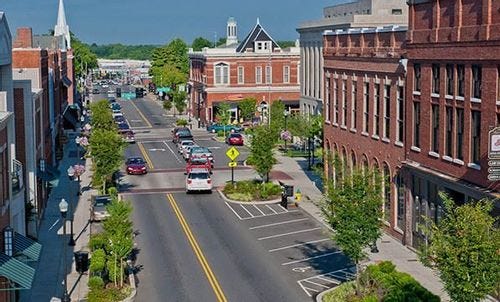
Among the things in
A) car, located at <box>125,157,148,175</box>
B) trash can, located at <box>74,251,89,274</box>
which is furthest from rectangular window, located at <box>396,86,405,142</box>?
car, located at <box>125,157,148,175</box>

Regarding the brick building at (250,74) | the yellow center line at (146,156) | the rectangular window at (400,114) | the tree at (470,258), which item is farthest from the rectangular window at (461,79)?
the brick building at (250,74)

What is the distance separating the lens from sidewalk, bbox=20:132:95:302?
1344 inches

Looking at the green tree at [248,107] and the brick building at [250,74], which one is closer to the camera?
the green tree at [248,107]

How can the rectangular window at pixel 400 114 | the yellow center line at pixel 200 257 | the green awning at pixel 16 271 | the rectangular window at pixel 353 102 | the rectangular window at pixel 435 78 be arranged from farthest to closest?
the rectangular window at pixel 353 102
the rectangular window at pixel 400 114
the rectangular window at pixel 435 78
the yellow center line at pixel 200 257
the green awning at pixel 16 271

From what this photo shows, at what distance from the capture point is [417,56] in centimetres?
4022

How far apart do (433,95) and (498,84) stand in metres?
6.17

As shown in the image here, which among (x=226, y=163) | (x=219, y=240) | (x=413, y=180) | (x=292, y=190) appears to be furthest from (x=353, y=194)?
(x=226, y=163)

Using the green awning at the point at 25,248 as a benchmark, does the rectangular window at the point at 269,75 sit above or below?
above

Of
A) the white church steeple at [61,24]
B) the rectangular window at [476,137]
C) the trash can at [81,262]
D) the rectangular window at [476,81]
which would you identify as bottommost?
the trash can at [81,262]

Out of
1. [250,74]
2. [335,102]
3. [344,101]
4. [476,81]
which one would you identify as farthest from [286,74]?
[476,81]

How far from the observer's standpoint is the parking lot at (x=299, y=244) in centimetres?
3609

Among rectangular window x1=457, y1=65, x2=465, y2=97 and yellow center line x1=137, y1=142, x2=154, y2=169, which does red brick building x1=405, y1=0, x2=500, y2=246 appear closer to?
rectangular window x1=457, y1=65, x2=465, y2=97

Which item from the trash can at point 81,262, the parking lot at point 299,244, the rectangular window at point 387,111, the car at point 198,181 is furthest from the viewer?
the car at point 198,181

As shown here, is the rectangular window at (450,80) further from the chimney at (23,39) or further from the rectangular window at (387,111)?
the chimney at (23,39)
